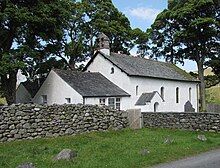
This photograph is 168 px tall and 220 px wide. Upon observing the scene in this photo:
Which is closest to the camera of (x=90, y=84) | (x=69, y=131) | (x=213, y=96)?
(x=69, y=131)

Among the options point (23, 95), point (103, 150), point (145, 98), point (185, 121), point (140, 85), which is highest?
point (140, 85)

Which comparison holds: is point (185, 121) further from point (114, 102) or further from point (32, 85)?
point (32, 85)

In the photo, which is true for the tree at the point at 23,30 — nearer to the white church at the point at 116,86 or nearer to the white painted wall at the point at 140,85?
the white church at the point at 116,86

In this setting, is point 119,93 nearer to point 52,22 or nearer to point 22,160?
point 52,22

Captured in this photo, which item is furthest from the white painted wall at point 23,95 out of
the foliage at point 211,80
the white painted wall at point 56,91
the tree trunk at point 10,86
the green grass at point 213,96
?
the green grass at point 213,96

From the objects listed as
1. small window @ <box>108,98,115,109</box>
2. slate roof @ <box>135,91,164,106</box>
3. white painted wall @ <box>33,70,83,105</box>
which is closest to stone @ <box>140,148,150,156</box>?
white painted wall @ <box>33,70,83,105</box>

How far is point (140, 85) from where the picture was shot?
4194 cm

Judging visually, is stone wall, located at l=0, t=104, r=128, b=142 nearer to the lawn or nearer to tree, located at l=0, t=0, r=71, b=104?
the lawn

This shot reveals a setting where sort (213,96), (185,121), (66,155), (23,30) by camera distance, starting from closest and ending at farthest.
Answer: (66,155), (185,121), (23,30), (213,96)

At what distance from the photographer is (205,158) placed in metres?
14.2

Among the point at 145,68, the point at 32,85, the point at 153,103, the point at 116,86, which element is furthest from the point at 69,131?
the point at 145,68

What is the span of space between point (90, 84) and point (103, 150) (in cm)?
2264

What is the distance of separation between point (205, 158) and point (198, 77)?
42180 millimetres

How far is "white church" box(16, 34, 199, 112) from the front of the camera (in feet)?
120
